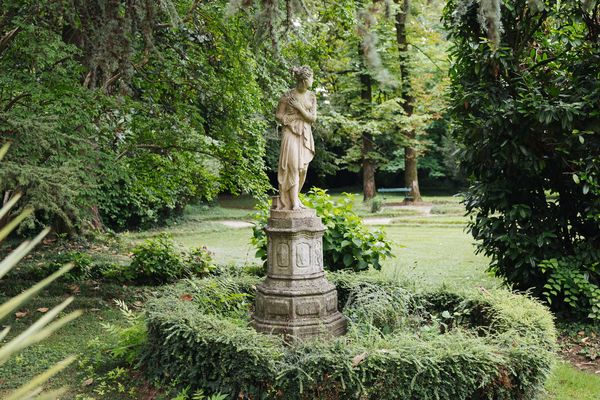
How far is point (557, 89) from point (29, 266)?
9338mm

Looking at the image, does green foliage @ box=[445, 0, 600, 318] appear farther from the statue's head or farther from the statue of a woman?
the statue of a woman

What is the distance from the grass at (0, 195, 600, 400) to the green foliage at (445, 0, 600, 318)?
1.22 m

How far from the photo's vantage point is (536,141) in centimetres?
781

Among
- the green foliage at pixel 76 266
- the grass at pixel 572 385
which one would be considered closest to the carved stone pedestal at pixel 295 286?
the grass at pixel 572 385

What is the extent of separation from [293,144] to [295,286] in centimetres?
168

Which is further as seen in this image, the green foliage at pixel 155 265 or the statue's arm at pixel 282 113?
the green foliage at pixel 155 265

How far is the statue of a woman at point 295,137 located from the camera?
684cm

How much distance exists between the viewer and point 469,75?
8.52m

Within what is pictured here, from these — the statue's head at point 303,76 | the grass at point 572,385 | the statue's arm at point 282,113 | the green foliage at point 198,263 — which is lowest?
the grass at point 572,385

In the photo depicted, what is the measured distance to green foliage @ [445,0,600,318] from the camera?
293 inches

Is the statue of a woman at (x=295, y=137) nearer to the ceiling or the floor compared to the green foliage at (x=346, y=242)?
nearer to the ceiling

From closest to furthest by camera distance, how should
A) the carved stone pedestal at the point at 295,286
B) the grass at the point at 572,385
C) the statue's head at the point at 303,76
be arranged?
1. the grass at the point at 572,385
2. the carved stone pedestal at the point at 295,286
3. the statue's head at the point at 303,76

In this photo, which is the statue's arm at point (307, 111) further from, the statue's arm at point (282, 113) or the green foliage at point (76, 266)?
the green foliage at point (76, 266)

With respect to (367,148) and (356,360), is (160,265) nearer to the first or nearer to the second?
(356,360)
